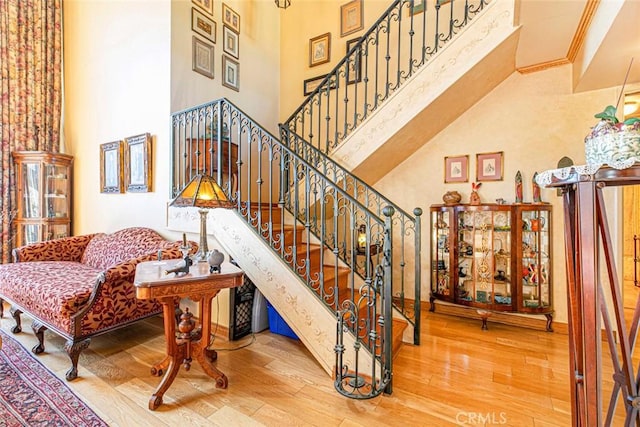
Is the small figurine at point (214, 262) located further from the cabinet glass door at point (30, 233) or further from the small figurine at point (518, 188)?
the cabinet glass door at point (30, 233)

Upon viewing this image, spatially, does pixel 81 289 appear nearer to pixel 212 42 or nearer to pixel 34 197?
pixel 34 197

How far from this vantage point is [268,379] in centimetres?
200

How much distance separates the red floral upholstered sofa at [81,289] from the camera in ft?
6.59

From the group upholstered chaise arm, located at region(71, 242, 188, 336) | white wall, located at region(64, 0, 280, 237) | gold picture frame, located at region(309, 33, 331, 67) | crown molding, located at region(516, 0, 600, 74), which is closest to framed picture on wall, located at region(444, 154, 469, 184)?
crown molding, located at region(516, 0, 600, 74)

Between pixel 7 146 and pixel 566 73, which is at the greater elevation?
pixel 566 73

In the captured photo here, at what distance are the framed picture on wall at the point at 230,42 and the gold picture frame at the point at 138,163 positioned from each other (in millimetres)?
1602

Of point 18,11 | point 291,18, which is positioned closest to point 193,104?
point 291,18

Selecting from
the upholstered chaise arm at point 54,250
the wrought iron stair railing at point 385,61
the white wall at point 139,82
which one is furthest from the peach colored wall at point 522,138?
the upholstered chaise arm at point 54,250

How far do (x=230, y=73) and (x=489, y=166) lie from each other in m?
3.46

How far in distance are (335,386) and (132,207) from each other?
10.1ft

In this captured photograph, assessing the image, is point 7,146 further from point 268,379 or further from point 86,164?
point 268,379

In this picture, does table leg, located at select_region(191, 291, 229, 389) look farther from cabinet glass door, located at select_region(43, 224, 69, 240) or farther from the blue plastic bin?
cabinet glass door, located at select_region(43, 224, 69, 240)

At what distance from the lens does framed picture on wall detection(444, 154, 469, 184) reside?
3.35 meters

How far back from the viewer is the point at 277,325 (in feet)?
8.97
